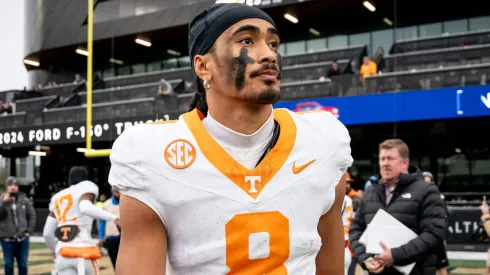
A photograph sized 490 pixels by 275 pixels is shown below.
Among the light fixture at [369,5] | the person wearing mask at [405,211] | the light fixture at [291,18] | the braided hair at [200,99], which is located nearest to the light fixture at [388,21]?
the light fixture at [369,5]

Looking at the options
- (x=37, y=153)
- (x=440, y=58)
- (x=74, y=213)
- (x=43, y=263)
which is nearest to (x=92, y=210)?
(x=74, y=213)

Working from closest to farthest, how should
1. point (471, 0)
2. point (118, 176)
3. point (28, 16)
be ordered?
point (118, 176) → point (471, 0) → point (28, 16)

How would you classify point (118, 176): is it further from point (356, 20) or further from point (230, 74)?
point (356, 20)

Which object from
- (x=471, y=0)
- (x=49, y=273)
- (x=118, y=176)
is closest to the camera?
(x=118, y=176)

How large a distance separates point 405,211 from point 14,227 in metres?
6.29

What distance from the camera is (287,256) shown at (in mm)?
1819

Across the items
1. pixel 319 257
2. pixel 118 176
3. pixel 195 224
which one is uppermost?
pixel 118 176

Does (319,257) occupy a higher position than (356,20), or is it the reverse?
(356,20)

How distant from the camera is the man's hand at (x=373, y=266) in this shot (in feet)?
14.7

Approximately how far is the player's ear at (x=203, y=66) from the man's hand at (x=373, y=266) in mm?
2945

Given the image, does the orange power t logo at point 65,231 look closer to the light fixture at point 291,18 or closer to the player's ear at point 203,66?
the player's ear at point 203,66

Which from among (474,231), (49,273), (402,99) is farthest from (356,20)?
(49,273)

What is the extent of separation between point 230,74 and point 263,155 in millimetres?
261

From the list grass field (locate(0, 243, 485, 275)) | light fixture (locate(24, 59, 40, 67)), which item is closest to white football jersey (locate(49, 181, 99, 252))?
grass field (locate(0, 243, 485, 275))
